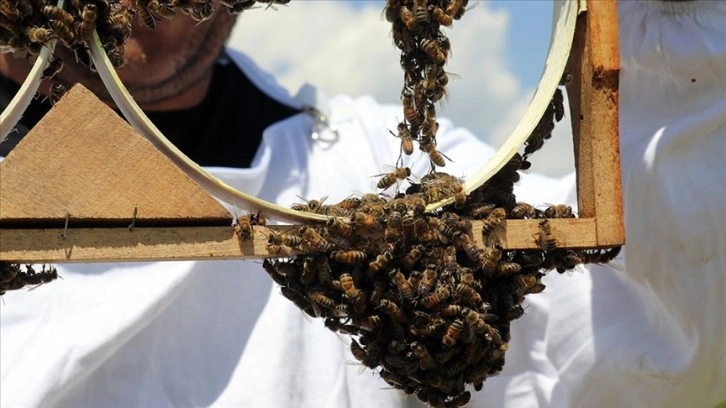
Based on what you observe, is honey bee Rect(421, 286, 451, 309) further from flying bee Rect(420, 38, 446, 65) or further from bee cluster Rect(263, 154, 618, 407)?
flying bee Rect(420, 38, 446, 65)

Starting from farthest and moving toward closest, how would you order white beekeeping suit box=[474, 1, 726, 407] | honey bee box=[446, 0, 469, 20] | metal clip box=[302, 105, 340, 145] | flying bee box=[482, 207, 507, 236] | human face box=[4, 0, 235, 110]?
metal clip box=[302, 105, 340, 145], human face box=[4, 0, 235, 110], white beekeeping suit box=[474, 1, 726, 407], honey bee box=[446, 0, 469, 20], flying bee box=[482, 207, 507, 236]

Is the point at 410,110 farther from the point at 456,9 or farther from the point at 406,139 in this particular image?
the point at 456,9

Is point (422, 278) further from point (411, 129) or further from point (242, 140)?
point (242, 140)

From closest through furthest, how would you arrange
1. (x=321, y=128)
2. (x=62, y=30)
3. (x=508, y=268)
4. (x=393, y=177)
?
(x=62, y=30), (x=508, y=268), (x=393, y=177), (x=321, y=128)

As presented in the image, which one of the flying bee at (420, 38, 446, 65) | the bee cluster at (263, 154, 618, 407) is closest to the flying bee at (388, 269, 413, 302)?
the bee cluster at (263, 154, 618, 407)

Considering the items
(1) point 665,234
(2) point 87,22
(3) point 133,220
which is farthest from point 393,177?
(1) point 665,234

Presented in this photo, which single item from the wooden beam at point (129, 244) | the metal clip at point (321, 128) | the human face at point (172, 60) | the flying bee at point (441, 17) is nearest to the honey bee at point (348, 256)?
the wooden beam at point (129, 244)

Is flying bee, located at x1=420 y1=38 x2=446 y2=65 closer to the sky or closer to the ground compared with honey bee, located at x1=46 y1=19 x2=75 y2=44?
closer to the sky

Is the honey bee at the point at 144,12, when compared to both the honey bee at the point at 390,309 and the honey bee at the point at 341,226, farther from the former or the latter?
the honey bee at the point at 390,309
